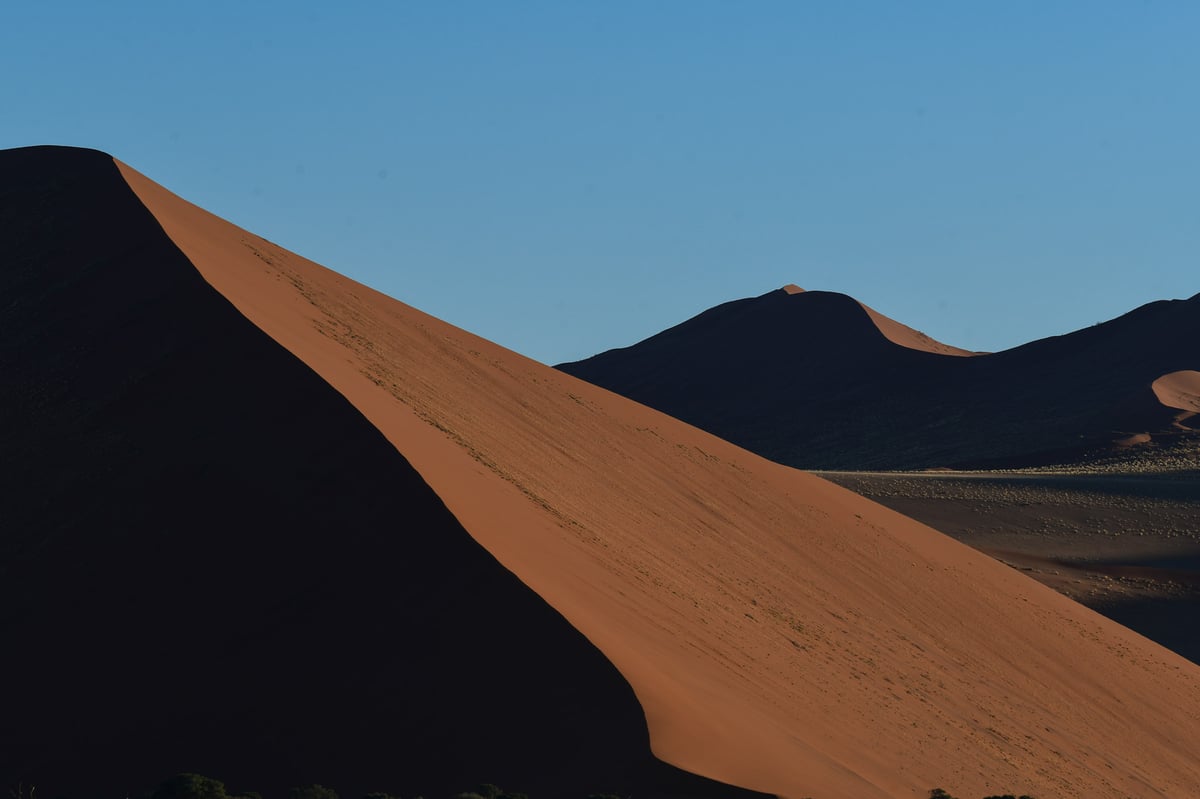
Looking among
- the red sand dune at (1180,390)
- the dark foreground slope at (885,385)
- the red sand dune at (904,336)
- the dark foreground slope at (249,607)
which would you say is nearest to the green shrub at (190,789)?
the dark foreground slope at (249,607)

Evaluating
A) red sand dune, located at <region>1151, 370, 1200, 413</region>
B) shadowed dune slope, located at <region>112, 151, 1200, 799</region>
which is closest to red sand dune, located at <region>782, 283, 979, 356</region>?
red sand dune, located at <region>1151, 370, 1200, 413</region>

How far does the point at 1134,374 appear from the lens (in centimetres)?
10550

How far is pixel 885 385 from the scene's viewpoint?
117 m

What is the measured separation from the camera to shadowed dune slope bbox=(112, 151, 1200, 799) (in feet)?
58.3

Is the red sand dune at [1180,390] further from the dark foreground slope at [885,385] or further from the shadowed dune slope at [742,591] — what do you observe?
the shadowed dune slope at [742,591]

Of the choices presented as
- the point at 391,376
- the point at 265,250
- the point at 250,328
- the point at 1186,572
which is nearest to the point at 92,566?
the point at 250,328

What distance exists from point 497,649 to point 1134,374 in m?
96.0

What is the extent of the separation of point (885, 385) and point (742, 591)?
9478 cm

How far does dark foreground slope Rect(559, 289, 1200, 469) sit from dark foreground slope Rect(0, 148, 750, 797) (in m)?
71.5

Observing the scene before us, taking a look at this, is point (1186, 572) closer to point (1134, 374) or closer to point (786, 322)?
point (1134, 374)

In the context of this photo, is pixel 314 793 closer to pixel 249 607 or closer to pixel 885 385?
pixel 249 607

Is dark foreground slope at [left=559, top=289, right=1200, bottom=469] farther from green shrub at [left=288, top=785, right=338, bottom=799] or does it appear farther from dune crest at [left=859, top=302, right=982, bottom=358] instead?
green shrub at [left=288, top=785, right=338, bottom=799]

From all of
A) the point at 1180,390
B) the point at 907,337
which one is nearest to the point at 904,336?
the point at 907,337

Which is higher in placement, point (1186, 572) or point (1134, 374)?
point (1134, 374)
